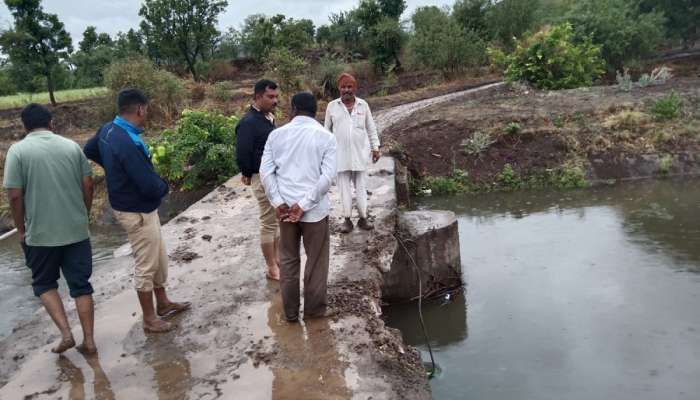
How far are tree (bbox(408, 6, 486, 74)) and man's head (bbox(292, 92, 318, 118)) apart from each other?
2042cm

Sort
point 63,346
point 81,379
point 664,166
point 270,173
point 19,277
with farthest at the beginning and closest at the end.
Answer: point 664,166 < point 19,277 < point 270,173 < point 63,346 < point 81,379

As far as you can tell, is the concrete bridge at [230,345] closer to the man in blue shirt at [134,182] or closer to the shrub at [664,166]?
the man in blue shirt at [134,182]

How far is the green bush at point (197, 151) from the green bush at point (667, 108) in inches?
382

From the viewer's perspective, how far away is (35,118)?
371cm

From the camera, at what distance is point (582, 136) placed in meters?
12.5

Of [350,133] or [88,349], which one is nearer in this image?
[88,349]

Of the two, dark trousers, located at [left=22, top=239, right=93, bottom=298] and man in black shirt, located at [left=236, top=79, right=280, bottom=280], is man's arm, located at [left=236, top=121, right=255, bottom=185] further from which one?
dark trousers, located at [left=22, top=239, right=93, bottom=298]

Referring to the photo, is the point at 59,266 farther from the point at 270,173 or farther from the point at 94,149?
the point at 270,173

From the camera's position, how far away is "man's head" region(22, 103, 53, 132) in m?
3.70

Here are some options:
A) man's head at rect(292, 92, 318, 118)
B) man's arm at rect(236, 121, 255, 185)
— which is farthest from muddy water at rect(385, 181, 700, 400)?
man's head at rect(292, 92, 318, 118)

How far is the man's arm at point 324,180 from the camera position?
3.74 metres

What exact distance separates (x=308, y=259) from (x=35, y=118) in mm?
2064

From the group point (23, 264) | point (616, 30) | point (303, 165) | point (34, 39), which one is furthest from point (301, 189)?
point (34, 39)

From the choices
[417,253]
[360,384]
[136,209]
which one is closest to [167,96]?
[417,253]
